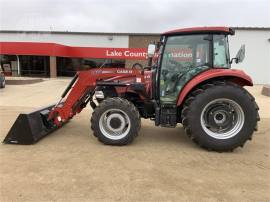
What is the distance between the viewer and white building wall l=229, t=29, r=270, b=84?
3050 centimetres

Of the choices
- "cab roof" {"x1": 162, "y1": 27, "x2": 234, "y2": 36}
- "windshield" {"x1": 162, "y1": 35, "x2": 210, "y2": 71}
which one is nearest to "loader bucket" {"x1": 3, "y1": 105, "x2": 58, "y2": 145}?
"windshield" {"x1": 162, "y1": 35, "x2": 210, "y2": 71}

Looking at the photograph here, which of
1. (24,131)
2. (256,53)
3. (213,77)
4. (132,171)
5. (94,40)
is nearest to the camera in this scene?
(132,171)

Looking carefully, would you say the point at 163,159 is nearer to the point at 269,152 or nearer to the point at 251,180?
the point at 251,180

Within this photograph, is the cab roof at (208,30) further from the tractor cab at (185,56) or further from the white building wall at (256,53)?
the white building wall at (256,53)

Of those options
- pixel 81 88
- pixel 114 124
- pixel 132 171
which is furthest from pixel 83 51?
pixel 132 171

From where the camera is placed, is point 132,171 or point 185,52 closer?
Answer: point 132,171

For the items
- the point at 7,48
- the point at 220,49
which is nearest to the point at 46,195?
the point at 220,49

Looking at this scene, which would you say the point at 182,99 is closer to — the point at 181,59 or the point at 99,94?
the point at 181,59

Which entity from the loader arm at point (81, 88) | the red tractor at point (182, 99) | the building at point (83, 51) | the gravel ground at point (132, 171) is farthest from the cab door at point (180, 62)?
the building at point (83, 51)

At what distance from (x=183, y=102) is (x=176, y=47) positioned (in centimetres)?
103

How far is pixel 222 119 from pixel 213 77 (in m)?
0.78

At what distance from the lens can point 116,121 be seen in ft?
20.1

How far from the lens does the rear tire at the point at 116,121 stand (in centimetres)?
601

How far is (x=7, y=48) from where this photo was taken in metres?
31.3
